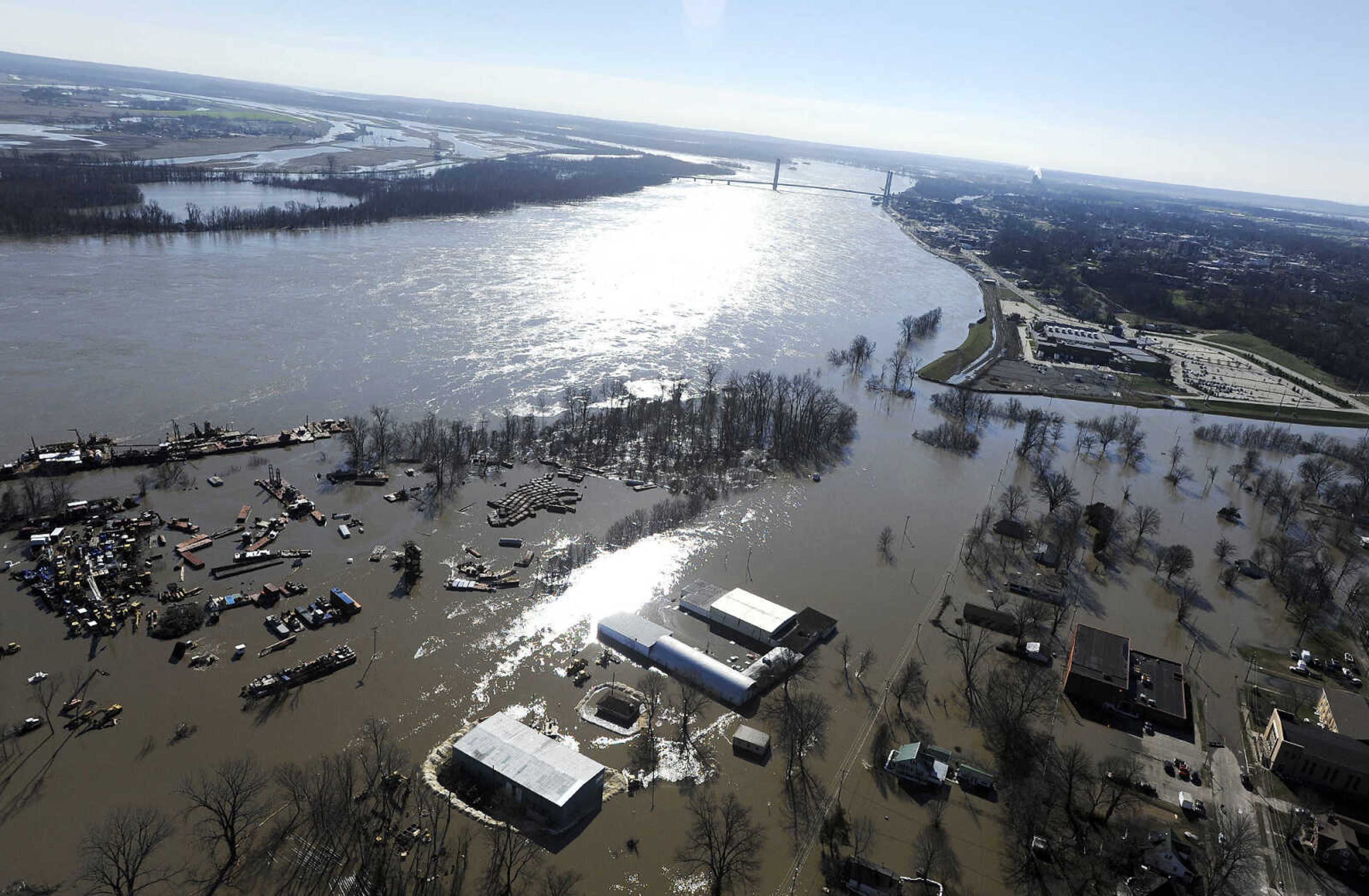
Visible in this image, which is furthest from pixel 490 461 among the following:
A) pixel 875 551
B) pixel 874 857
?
pixel 874 857

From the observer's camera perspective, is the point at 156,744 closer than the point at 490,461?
Yes

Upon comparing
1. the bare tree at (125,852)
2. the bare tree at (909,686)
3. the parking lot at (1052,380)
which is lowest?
the bare tree at (125,852)

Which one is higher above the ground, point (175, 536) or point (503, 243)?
point (503, 243)

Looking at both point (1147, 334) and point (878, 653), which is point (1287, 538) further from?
point (1147, 334)

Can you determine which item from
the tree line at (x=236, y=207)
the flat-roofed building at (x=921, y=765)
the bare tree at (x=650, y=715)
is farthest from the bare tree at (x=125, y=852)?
the tree line at (x=236, y=207)

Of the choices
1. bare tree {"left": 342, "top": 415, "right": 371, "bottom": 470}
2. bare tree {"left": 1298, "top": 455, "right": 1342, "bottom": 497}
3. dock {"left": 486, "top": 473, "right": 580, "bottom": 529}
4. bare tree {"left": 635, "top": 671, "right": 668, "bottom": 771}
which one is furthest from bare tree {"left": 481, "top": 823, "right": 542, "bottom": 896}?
bare tree {"left": 1298, "top": 455, "right": 1342, "bottom": 497}

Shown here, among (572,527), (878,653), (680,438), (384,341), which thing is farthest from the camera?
(384,341)

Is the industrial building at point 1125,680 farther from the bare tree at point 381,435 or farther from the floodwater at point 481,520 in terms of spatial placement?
the bare tree at point 381,435
